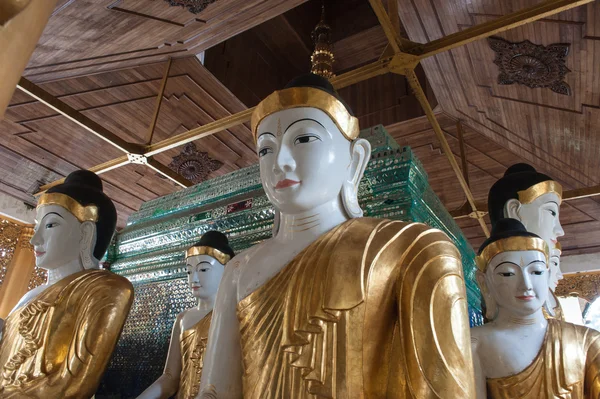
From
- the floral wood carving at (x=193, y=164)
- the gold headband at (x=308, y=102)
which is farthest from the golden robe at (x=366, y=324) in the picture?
the floral wood carving at (x=193, y=164)

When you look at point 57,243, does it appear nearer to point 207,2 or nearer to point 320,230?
point 320,230

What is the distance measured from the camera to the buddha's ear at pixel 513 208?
230 cm

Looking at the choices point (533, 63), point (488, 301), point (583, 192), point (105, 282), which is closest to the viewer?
point (488, 301)

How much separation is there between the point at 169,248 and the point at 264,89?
211 inches

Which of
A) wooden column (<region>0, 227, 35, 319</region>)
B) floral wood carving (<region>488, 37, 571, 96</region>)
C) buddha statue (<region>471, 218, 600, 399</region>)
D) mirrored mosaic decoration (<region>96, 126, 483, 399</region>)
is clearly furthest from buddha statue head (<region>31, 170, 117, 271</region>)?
wooden column (<region>0, 227, 35, 319</region>)

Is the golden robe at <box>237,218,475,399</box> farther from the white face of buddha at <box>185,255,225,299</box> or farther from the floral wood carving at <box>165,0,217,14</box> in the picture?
the floral wood carving at <box>165,0,217,14</box>

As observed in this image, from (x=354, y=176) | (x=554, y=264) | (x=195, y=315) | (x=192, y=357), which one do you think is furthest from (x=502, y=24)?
(x=192, y=357)

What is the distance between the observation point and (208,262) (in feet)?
7.16

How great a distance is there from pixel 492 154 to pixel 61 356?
5778 mm

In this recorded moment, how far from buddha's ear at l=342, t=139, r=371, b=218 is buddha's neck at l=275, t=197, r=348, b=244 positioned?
0.04 m

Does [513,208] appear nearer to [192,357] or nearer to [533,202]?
[533,202]

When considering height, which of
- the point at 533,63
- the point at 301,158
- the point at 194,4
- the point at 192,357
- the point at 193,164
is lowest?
the point at 192,357

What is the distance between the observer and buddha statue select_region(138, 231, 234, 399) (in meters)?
2.09

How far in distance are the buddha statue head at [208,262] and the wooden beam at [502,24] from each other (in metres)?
2.27
